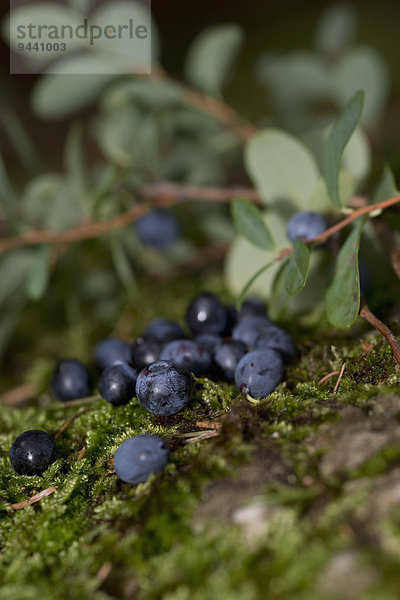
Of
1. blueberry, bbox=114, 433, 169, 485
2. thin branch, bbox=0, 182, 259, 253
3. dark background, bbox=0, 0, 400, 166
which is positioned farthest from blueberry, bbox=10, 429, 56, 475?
dark background, bbox=0, 0, 400, 166

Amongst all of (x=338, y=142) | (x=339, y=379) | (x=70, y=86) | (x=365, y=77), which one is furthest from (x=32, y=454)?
(x=365, y=77)

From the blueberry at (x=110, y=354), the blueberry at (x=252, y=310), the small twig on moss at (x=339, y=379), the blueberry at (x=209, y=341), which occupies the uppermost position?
the small twig on moss at (x=339, y=379)

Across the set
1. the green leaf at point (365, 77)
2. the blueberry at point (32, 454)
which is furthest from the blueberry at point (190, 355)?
the green leaf at point (365, 77)

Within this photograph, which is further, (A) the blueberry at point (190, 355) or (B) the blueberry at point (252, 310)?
(B) the blueberry at point (252, 310)

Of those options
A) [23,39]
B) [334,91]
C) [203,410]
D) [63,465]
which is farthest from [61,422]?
[334,91]

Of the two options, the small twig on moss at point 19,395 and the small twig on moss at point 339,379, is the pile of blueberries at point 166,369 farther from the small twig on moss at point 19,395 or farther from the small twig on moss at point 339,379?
the small twig on moss at point 19,395

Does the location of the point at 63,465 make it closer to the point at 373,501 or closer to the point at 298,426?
the point at 298,426

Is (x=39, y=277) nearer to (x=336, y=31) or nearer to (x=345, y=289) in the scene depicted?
(x=345, y=289)
